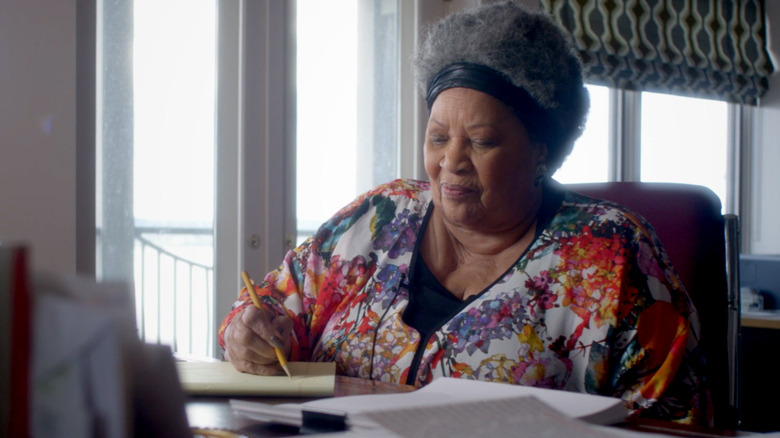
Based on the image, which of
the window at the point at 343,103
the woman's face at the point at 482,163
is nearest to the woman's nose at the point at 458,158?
the woman's face at the point at 482,163

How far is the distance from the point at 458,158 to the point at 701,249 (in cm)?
47

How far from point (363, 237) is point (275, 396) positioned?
1.76 ft

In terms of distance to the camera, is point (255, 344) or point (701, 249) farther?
point (701, 249)

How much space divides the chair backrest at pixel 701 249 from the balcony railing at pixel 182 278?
4.95 ft

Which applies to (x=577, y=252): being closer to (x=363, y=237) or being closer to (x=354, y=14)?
(x=363, y=237)

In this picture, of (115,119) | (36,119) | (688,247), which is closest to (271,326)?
(688,247)

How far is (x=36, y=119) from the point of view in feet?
6.44

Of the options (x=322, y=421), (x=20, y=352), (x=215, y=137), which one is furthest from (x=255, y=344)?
(x=215, y=137)

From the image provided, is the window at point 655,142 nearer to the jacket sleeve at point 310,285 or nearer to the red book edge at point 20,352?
the jacket sleeve at point 310,285

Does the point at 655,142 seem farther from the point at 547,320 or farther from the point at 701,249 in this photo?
the point at 547,320

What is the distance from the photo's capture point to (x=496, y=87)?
1288 mm

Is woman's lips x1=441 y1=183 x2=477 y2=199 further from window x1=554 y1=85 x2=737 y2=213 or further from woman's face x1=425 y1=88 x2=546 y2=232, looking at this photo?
window x1=554 y1=85 x2=737 y2=213

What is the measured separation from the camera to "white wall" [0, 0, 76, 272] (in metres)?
1.92

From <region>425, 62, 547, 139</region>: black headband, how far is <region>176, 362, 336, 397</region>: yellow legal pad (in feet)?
1.86
